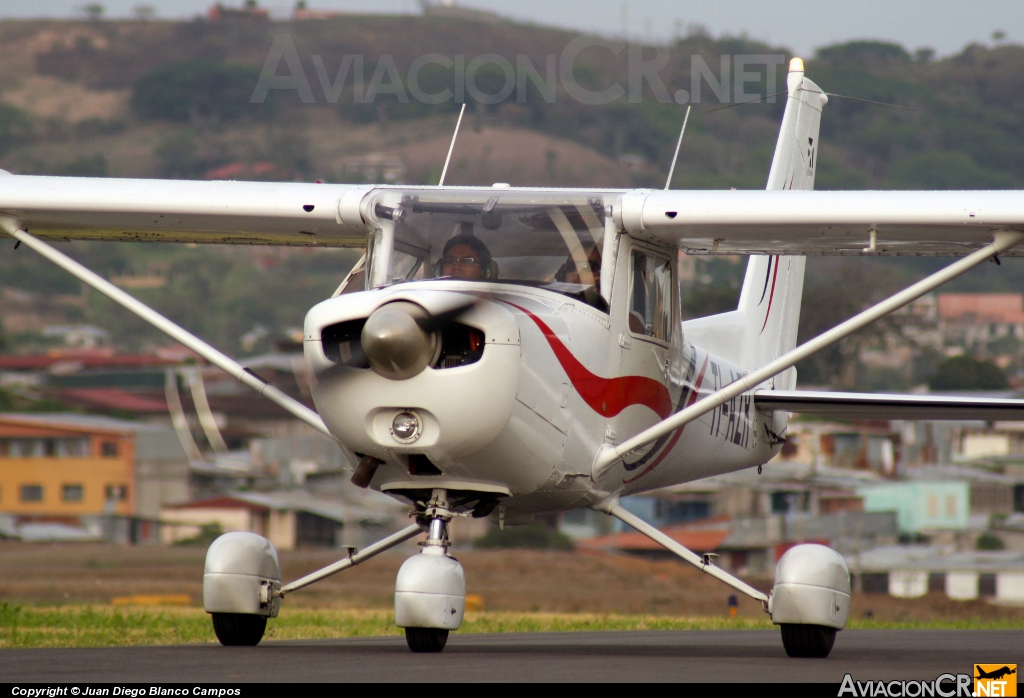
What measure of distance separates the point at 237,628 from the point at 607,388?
8.78 feet

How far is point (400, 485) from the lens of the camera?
26.0ft

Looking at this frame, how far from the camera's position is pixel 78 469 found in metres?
62.8

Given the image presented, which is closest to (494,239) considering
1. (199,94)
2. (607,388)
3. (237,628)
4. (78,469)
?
(607,388)

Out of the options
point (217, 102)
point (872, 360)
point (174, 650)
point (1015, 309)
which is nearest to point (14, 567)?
point (174, 650)

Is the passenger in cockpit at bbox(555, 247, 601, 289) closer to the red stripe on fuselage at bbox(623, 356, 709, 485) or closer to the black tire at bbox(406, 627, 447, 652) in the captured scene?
the red stripe on fuselage at bbox(623, 356, 709, 485)

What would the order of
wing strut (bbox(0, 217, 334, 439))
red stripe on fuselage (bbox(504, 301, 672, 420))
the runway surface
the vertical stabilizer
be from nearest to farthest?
1. the runway surface
2. red stripe on fuselage (bbox(504, 301, 672, 420))
3. wing strut (bbox(0, 217, 334, 439))
4. the vertical stabilizer

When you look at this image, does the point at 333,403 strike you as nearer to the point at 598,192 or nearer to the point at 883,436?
the point at 598,192

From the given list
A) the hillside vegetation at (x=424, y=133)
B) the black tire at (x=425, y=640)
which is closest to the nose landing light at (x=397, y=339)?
the black tire at (x=425, y=640)

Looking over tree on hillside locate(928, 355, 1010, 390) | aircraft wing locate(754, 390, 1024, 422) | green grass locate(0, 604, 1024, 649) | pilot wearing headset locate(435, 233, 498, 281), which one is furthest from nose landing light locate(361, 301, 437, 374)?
tree on hillside locate(928, 355, 1010, 390)

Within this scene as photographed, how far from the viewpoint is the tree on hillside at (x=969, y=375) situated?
64.2 m

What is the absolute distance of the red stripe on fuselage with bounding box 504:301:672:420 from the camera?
7941mm

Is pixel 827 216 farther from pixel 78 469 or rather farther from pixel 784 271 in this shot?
pixel 78 469

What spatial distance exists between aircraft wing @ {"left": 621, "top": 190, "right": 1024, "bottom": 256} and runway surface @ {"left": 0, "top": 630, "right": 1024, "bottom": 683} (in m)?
2.43

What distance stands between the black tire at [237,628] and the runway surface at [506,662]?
14cm
